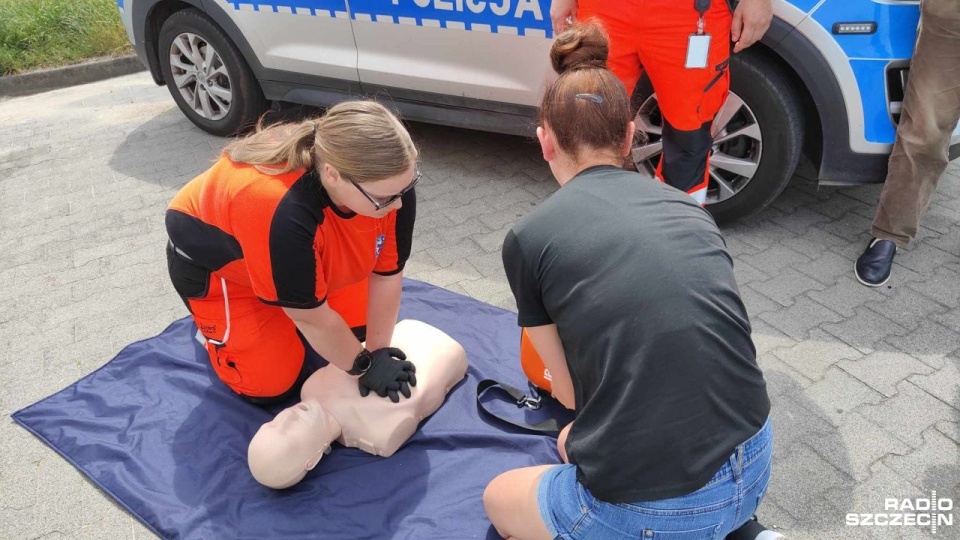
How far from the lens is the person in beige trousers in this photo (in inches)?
102

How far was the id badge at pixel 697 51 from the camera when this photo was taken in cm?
253

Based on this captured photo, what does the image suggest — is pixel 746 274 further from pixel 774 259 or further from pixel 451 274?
pixel 451 274

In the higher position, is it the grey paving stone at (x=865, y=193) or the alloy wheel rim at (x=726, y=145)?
the alloy wheel rim at (x=726, y=145)

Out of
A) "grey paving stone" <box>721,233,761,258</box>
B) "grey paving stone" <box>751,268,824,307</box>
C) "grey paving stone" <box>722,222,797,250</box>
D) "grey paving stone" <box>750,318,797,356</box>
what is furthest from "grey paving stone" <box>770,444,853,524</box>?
"grey paving stone" <box>722,222,797,250</box>

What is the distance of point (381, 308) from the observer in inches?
96.0

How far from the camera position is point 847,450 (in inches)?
86.4

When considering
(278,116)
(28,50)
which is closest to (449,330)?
(278,116)

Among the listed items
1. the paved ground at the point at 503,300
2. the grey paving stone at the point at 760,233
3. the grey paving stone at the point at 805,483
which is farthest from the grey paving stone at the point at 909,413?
the grey paving stone at the point at 760,233

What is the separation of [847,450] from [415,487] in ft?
4.48

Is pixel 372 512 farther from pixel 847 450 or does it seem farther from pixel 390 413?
pixel 847 450

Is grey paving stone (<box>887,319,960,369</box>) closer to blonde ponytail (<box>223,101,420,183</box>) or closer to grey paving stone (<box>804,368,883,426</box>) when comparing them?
grey paving stone (<box>804,368,883,426</box>)

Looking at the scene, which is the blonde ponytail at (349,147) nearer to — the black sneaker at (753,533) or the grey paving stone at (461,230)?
the black sneaker at (753,533)

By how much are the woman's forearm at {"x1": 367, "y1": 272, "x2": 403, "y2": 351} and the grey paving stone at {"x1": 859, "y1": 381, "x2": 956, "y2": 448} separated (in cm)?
162

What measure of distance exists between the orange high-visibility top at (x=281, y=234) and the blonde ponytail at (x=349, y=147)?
44 millimetres
